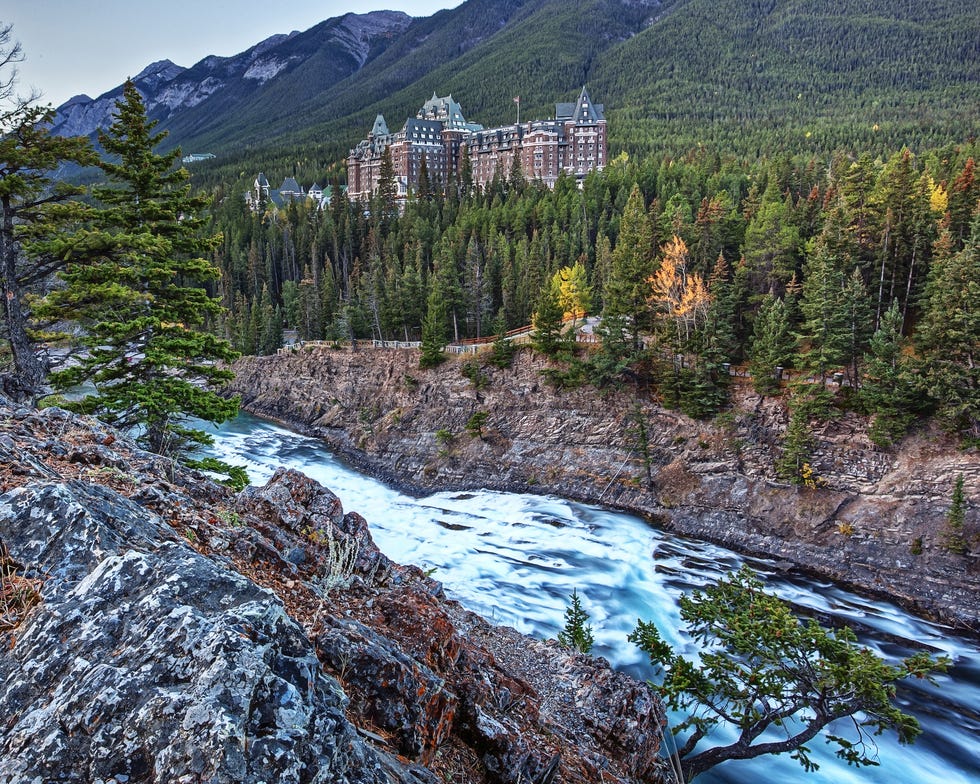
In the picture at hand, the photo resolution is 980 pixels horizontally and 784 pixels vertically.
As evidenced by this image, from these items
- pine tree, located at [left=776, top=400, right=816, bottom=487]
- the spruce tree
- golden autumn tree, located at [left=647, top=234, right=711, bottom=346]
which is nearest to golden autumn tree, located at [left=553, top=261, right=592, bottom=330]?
golden autumn tree, located at [left=647, top=234, right=711, bottom=346]

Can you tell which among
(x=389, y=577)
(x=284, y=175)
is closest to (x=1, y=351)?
(x=389, y=577)

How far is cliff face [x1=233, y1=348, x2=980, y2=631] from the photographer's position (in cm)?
2728

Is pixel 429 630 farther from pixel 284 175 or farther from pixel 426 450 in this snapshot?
pixel 284 175

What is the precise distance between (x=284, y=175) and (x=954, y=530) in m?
159

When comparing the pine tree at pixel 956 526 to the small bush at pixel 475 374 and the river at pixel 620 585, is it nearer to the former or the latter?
the river at pixel 620 585

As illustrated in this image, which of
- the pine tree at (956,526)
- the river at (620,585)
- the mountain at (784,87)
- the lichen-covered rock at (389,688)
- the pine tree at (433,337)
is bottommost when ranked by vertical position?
the river at (620,585)

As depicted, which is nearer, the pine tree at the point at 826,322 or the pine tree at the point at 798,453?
the pine tree at the point at 798,453

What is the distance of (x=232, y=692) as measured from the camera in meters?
3.29

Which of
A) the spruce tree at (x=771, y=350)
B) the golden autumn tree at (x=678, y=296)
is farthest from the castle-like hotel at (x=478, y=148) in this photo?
the spruce tree at (x=771, y=350)

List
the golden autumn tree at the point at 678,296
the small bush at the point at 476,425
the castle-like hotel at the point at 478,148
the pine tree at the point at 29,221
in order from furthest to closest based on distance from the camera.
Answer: the castle-like hotel at the point at 478,148
the small bush at the point at 476,425
the golden autumn tree at the point at 678,296
the pine tree at the point at 29,221

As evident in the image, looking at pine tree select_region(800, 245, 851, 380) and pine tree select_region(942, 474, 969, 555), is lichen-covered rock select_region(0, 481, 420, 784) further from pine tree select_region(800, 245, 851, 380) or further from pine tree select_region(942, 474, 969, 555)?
pine tree select_region(800, 245, 851, 380)

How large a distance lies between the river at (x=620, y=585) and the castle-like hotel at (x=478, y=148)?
3387 inches

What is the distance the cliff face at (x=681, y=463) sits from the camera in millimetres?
27281

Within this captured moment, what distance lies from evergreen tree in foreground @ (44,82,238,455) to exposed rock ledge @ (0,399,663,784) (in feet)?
14.9
